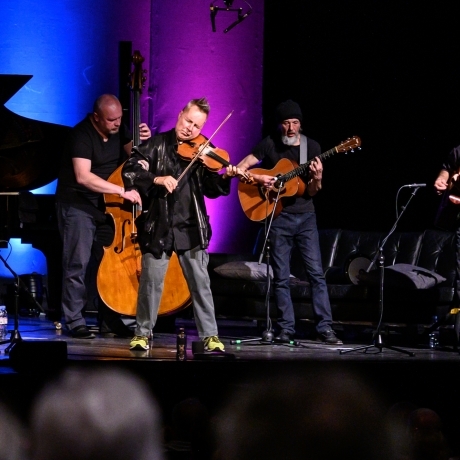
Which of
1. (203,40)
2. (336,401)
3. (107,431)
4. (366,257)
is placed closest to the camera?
(107,431)

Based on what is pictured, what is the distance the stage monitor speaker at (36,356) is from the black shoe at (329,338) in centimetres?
236

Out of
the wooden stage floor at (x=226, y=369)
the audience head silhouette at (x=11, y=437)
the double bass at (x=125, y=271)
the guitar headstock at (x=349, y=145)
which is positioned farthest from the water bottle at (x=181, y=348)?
the guitar headstock at (x=349, y=145)

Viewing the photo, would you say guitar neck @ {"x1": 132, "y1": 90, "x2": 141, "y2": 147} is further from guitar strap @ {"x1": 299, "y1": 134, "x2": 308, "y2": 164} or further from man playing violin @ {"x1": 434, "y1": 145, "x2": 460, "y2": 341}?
man playing violin @ {"x1": 434, "y1": 145, "x2": 460, "y2": 341}

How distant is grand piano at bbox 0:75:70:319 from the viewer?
898 cm

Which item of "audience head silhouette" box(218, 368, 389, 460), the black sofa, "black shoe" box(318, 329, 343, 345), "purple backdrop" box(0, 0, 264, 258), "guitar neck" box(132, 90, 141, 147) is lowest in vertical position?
"audience head silhouette" box(218, 368, 389, 460)

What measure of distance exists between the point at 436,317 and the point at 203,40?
4.11 meters

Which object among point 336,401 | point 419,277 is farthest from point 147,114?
point 336,401

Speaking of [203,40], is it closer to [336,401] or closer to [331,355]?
[331,355]

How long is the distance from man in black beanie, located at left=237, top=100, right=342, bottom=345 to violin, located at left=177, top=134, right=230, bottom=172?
1.06m

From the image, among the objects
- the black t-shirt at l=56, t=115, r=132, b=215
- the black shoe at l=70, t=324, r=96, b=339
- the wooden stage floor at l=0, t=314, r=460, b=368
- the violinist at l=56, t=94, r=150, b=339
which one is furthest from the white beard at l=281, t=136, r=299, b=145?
the black shoe at l=70, t=324, r=96, b=339

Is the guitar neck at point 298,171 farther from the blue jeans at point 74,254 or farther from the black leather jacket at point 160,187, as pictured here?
the blue jeans at point 74,254

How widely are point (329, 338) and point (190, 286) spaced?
144 cm

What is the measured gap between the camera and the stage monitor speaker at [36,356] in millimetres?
5602

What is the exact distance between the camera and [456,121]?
895 cm
